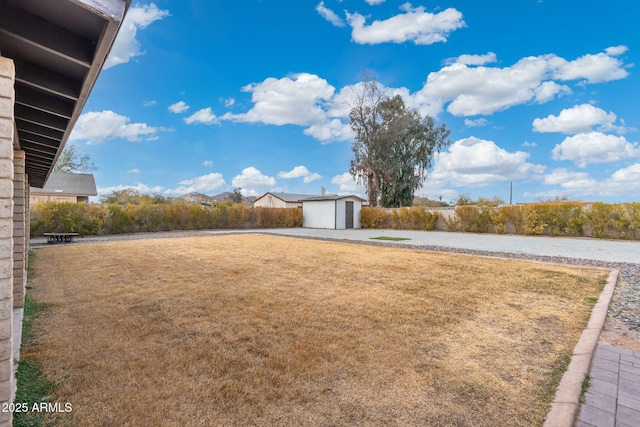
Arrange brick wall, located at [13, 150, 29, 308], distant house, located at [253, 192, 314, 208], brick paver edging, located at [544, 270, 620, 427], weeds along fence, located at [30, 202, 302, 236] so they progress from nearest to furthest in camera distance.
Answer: brick paver edging, located at [544, 270, 620, 427]
brick wall, located at [13, 150, 29, 308]
weeds along fence, located at [30, 202, 302, 236]
distant house, located at [253, 192, 314, 208]

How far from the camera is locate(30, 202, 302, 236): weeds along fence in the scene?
42.4ft

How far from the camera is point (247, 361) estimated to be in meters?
2.34

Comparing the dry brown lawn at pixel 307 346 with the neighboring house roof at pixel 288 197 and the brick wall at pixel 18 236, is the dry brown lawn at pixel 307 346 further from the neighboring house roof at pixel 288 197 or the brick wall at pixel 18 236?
the neighboring house roof at pixel 288 197

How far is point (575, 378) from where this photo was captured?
2102mm

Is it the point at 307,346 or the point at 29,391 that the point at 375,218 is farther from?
the point at 29,391

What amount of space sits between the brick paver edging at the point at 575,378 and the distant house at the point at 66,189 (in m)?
21.9

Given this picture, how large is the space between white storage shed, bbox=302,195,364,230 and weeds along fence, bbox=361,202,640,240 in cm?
270

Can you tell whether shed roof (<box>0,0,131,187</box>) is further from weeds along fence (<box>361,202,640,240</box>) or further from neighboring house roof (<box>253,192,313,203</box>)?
neighboring house roof (<box>253,192,313,203</box>)

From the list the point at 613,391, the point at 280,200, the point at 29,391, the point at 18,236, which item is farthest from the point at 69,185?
the point at 613,391

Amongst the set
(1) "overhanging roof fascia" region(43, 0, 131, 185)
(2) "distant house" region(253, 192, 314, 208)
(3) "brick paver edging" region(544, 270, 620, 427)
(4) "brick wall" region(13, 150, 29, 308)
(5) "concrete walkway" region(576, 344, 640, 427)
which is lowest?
(5) "concrete walkway" region(576, 344, 640, 427)

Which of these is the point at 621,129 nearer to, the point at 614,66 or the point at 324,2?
the point at 614,66

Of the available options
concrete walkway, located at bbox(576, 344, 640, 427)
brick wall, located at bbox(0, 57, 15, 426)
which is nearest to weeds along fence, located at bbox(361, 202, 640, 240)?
concrete walkway, located at bbox(576, 344, 640, 427)

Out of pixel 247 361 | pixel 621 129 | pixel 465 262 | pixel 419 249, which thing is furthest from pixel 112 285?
pixel 621 129

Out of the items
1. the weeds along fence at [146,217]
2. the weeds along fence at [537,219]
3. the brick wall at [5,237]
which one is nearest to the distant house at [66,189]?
the weeds along fence at [146,217]
